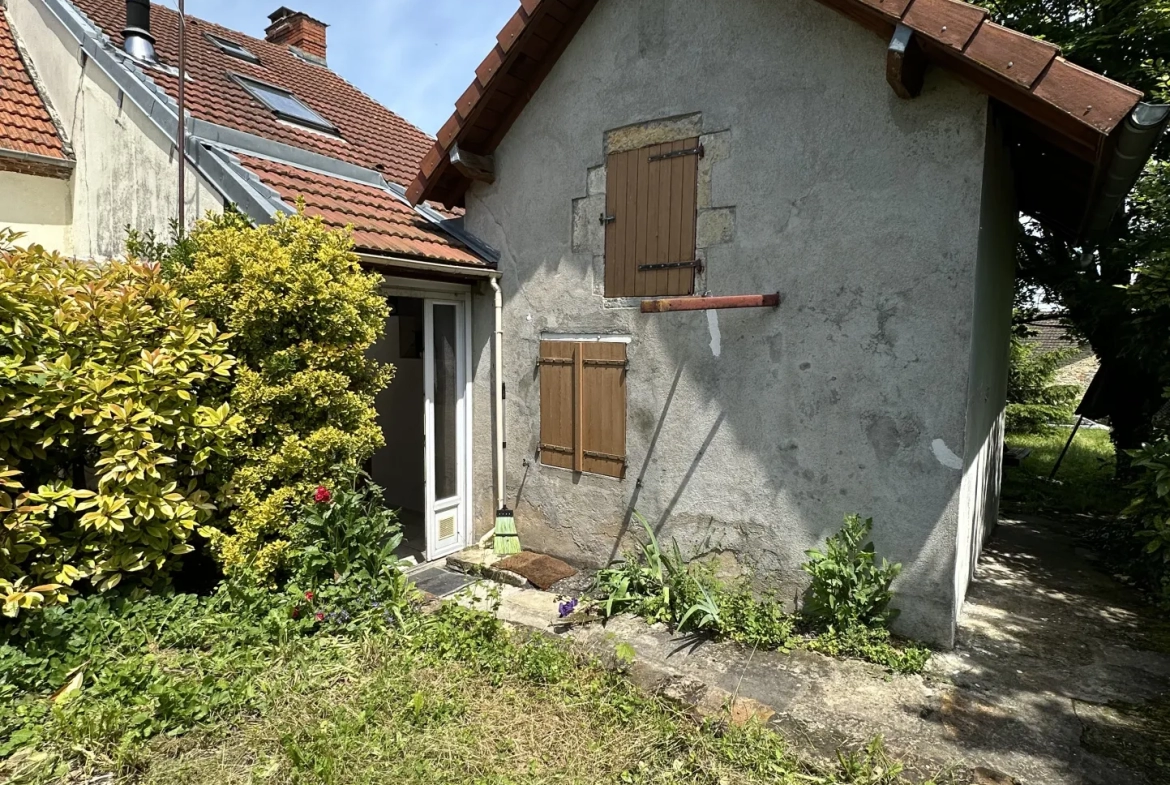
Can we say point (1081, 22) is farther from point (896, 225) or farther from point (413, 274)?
Result: point (413, 274)

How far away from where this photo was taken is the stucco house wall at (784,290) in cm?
419

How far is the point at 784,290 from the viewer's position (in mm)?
4746

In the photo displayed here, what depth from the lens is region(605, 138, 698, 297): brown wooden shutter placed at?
5.19 m

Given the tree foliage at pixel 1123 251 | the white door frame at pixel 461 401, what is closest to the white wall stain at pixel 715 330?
the white door frame at pixel 461 401

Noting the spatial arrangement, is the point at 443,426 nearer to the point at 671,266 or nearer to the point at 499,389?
the point at 499,389

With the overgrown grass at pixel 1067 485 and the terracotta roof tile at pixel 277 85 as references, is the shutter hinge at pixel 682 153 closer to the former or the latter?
the terracotta roof tile at pixel 277 85

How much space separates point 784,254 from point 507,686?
373 centimetres

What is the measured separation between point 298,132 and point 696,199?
18.9 ft

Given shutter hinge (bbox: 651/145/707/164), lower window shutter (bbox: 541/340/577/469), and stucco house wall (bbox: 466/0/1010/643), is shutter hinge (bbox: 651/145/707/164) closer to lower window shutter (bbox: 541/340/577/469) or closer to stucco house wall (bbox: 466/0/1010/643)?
stucco house wall (bbox: 466/0/1010/643)

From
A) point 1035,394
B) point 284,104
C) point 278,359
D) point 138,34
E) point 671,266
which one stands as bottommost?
point 1035,394

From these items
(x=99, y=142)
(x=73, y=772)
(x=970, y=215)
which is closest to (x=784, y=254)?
(x=970, y=215)

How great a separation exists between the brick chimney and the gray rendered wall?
13.4 meters

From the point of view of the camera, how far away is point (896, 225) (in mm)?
4285

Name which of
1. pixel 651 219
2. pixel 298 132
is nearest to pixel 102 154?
pixel 298 132
